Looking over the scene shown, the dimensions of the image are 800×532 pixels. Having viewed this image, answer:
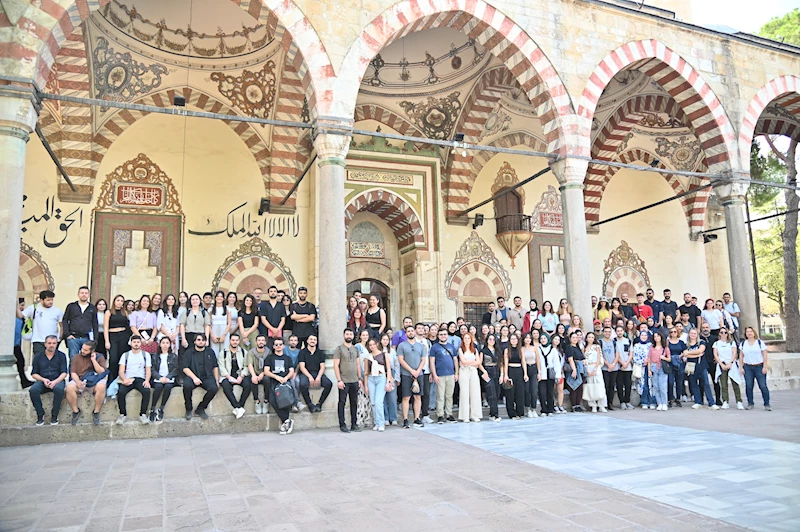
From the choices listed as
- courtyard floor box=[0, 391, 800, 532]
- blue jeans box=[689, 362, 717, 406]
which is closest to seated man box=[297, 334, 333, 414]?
courtyard floor box=[0, 391, 800, 532]

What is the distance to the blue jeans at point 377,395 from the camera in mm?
5598

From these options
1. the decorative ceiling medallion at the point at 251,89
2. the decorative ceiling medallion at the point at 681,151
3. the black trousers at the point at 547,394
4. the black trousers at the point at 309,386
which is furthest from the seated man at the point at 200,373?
the decorative ceiling medallion at the point at 681,151

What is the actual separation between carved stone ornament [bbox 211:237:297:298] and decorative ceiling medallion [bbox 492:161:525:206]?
4410 mm

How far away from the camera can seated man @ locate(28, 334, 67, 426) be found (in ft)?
16.0

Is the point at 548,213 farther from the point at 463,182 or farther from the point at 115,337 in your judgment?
the point at 115,337

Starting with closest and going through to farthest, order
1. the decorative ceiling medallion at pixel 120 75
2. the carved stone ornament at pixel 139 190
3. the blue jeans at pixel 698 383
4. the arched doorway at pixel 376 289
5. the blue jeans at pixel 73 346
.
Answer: the blue jeans at pixel 73 346, the blue jeans at pixel 698 383, the decorative ceiling medallion at pixel 120 75, the carved stone ornament at pixel 139 190, the arched doorway at pixel 376 289

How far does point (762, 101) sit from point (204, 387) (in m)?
9.20

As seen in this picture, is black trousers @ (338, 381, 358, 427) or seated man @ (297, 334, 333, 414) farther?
seated man @ (297, 334, 333, 414)

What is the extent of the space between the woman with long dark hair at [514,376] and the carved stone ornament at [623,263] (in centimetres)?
689

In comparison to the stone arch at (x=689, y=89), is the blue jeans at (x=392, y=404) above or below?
below

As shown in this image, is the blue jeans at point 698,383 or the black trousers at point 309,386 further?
the blue jeans at point 698,383

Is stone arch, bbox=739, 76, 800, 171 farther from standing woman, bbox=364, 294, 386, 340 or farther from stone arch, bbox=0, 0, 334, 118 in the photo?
stone arch, bbox=0, 0, 334, 118

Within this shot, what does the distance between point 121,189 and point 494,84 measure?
21.4ft

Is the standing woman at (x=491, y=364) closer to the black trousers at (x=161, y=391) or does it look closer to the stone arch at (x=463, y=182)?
the black trousers at (x=161, y=391)
